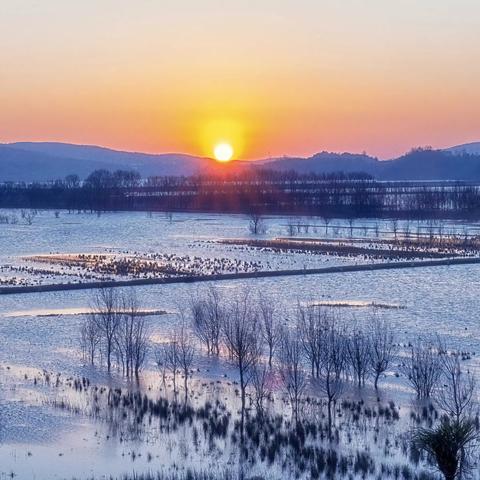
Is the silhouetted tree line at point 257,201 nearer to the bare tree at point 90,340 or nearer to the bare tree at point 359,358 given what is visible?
the bare tree at point 90,340

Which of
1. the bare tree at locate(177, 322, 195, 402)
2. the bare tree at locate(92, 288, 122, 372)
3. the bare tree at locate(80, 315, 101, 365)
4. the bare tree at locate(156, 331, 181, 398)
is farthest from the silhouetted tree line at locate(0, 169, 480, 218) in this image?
the bare tree at locate(156, 331, 181, 398)

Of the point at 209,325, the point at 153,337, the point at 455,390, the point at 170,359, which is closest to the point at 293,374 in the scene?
the point at 170,359

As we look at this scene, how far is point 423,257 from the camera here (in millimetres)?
37594

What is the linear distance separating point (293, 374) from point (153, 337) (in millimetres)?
5506

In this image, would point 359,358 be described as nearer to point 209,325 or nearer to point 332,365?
point 332,365

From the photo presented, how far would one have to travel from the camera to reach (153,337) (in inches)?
A: 813

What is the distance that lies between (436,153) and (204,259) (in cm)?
15080

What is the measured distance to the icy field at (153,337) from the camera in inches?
512

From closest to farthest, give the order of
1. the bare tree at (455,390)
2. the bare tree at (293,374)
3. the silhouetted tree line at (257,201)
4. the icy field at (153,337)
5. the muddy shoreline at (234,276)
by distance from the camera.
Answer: the icy field at (153,337)
the bare tree at (455,390)
the bare tree at (293,374)
the muddy shoreline at (234,276)
the silhouetted tree line at (257,201)

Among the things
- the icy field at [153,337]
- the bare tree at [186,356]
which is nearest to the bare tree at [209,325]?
the bare tree at [186,356]

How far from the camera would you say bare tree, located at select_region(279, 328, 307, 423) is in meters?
14.9

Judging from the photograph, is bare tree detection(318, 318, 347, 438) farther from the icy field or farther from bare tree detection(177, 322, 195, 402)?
bare tree detection(177, 322, 195, 402)

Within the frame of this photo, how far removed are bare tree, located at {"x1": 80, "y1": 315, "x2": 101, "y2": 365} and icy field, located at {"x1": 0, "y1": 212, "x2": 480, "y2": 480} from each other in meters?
0.24

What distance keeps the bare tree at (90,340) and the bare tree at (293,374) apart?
148 inches
